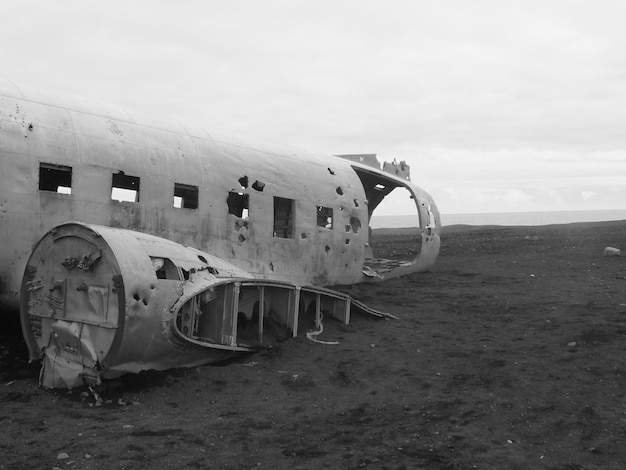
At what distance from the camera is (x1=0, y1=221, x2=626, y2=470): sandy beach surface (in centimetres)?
623

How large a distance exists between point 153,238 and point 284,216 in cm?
550

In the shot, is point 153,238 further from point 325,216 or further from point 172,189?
point 325,216

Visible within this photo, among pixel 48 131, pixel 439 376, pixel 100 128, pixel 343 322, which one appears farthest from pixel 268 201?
pixel 439 376

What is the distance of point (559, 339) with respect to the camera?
11.2m

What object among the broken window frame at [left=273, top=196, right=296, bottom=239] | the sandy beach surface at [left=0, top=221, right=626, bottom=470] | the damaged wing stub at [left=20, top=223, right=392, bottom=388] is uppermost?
the broken window frame at [left=273, top=196, right=296, bottom=239]

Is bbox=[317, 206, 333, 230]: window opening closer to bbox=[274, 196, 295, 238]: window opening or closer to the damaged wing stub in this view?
bbox=[274, 196, 295, 238]: window opening

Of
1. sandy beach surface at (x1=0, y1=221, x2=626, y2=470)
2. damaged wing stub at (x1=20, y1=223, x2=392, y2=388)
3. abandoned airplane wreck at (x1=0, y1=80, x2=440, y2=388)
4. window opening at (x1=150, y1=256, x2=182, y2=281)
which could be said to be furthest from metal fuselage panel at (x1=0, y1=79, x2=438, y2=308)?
window opening at (x1=150, y1=256, x2=182, y2=281)

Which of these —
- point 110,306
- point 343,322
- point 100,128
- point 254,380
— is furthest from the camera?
point 343,322

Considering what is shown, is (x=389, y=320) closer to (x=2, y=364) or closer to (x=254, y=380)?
(x=254, y=380)

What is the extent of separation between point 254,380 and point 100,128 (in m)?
5.29

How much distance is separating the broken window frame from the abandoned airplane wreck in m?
0.04

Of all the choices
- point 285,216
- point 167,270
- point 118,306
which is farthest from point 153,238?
point 285,216

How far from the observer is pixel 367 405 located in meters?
8.00

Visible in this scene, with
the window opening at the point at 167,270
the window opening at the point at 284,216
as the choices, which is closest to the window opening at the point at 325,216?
the window opening at the point at 284,216
